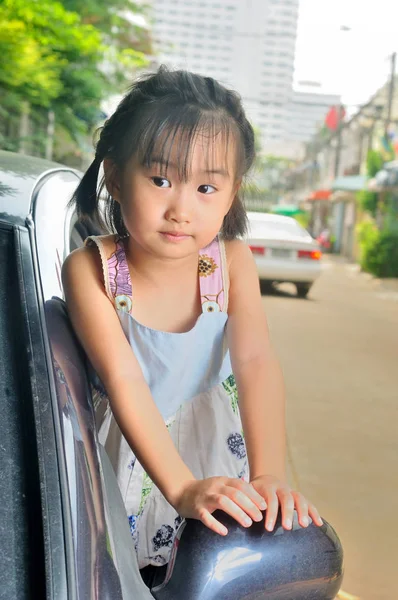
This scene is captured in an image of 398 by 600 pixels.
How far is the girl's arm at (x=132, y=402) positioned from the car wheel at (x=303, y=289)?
1265cm

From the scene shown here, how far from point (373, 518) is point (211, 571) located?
3.05 m

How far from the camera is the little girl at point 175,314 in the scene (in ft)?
4.01

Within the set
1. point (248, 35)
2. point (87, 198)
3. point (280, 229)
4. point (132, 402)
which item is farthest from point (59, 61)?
point (248, 35)

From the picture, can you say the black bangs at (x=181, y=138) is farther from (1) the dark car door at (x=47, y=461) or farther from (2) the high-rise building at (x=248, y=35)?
(2) the high-rise building at (x=248, y=35)

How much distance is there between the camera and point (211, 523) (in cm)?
99

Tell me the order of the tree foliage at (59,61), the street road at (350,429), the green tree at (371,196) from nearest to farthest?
the street road at (350,429) → the tree foliage at (59,61) → the green tree at (371,196)

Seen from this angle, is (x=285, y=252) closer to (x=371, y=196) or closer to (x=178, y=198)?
(x=178, y=198)

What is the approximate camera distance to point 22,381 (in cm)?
111

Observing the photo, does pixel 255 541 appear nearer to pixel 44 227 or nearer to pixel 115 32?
pixel 44 227

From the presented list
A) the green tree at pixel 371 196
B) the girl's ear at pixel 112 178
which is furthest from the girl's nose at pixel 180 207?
the green tree at pixel 371 196

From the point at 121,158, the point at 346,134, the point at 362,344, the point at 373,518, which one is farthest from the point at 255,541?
the point at 346,134

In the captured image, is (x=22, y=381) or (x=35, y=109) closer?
(x=22, y=381)

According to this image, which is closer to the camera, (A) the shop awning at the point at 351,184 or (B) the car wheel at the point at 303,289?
(B) the car wheel at the point at 303,289

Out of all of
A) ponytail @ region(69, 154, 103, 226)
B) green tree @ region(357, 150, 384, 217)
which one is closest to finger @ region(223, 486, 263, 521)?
ponytail @ region(69, 154, 103, 226)
